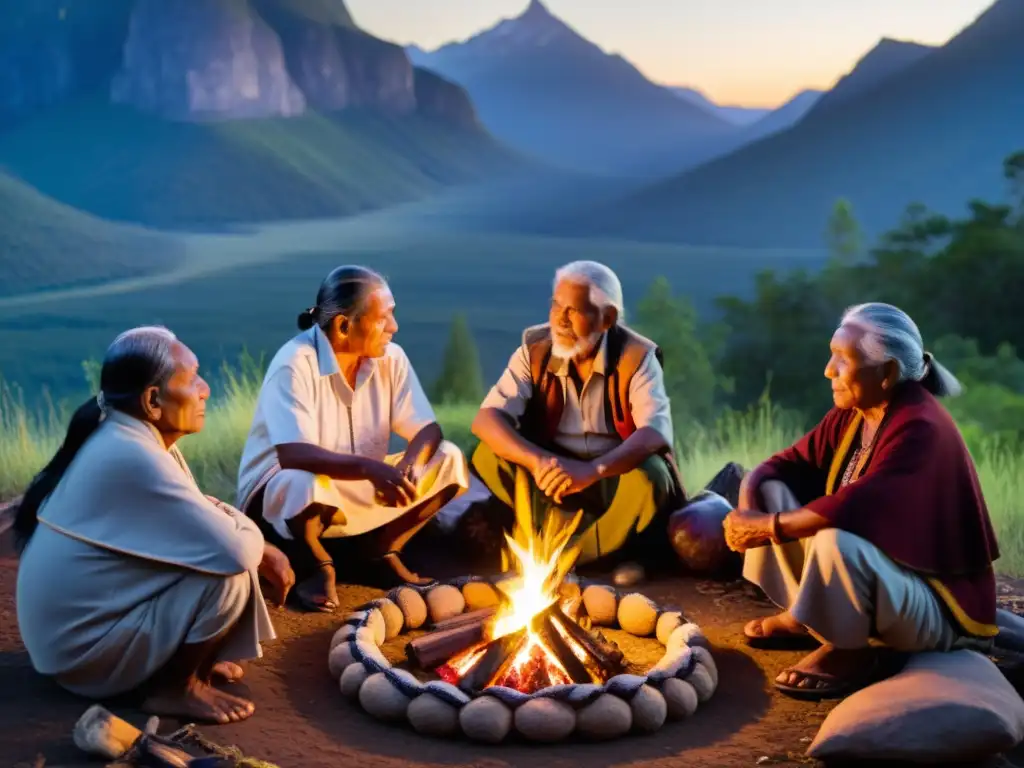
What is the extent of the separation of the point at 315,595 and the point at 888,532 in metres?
2.75

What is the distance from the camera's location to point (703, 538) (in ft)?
20.6

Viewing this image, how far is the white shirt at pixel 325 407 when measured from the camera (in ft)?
19.0

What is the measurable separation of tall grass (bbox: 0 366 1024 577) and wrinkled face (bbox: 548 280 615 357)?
3.04 metres

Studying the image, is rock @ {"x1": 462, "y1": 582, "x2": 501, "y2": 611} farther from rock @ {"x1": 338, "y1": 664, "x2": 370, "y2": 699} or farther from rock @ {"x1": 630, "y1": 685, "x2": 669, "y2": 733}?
rock @ {"x1": 630, "y1": 685, "x2": 669, "y2": 733}

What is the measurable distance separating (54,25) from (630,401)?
1263cm

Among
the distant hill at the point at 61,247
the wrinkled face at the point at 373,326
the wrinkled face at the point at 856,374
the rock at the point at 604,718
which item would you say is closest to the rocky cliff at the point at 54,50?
the distant hill at the point at 61,247

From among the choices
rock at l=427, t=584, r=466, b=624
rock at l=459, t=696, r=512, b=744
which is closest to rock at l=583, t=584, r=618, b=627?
rock at l=427, t=584, r=466, b=624

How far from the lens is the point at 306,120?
54.0ft

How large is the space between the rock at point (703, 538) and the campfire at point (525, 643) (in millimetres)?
976

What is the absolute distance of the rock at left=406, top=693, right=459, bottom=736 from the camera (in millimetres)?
4379

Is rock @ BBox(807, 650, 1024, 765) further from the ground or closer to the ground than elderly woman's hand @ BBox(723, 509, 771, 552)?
closer to the ground

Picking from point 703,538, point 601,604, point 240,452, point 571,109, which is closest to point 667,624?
point 601,604

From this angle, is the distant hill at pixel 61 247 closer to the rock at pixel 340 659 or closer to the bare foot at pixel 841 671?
the rock at pixel 340 659

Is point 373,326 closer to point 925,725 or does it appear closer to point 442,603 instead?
point 442,603
